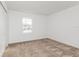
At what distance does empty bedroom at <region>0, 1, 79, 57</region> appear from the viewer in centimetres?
381

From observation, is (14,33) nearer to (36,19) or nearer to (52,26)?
(36,19)

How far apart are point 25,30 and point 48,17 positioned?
2.11 meters

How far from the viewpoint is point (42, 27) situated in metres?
6.02

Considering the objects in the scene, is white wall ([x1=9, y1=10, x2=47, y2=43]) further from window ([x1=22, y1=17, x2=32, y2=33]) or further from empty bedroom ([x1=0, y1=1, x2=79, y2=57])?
window ([x1=22, y1=17, x2=32, y2=33])

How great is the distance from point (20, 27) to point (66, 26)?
8.82ft

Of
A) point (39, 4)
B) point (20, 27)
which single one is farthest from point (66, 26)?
point (20, 27)

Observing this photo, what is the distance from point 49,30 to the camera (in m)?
6.08

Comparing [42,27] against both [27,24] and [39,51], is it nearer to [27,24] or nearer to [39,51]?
[27,24]

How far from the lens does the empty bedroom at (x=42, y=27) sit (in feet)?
12.5

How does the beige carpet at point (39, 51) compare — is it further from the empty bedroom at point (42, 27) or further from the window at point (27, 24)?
the window at point (27, 24)

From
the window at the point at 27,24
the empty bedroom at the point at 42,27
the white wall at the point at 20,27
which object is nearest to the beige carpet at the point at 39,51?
the empty bedroom at the point at 42,27

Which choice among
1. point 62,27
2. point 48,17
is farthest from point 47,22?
point 62,27

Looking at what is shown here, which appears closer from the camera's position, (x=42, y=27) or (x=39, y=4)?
(x=39, y=4)

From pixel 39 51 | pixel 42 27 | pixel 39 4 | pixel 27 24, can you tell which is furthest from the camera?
pixel 42 27
